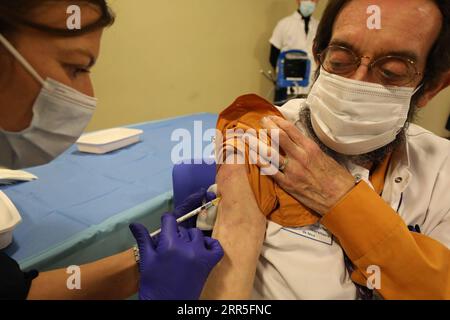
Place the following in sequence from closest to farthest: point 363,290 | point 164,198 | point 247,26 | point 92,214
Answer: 1. point 363,290
2. point 92,214
3. point 164,198
4. point 247,26

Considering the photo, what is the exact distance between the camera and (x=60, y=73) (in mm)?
718

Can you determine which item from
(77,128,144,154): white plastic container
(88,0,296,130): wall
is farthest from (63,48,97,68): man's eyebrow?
(88,0,296,130): wall

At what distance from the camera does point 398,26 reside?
33.5 inches

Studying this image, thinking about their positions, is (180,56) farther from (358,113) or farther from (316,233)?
(316,233)

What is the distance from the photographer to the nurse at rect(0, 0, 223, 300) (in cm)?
64

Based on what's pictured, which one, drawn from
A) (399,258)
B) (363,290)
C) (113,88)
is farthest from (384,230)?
(113,88)

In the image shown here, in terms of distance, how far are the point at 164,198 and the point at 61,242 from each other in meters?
0.44

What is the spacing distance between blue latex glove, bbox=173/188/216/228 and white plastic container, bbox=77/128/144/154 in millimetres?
951

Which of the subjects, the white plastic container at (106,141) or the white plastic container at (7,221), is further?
the white plastic container at (106,141)

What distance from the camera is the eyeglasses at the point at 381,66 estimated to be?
0.87 m

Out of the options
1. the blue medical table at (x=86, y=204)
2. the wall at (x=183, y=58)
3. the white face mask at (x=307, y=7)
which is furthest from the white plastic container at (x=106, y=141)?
the white face mask at (x=307, y=7)

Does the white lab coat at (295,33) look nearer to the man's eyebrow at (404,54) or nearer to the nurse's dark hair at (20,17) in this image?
the man's eyebrow at (404,54)

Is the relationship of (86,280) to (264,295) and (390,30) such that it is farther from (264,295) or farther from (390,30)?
(390,30)

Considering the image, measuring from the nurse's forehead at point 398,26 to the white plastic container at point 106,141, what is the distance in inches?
52.3
